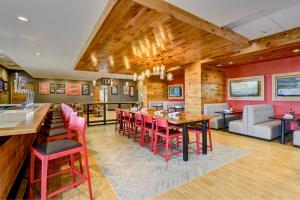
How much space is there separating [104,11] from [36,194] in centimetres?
276

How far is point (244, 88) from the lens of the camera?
6.00m

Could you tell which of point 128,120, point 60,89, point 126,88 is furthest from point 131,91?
point 128,120

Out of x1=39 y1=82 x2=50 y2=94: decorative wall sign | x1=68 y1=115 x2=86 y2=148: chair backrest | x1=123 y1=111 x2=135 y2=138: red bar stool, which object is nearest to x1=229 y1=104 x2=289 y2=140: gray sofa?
x1=123 y1=111 x2=135 y2=138: red bar stool

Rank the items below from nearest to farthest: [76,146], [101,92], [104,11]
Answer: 1. [76,146]
2. [104,11]
3. [101,92]

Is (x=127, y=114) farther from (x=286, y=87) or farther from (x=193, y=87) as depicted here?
(x=286, y=87)

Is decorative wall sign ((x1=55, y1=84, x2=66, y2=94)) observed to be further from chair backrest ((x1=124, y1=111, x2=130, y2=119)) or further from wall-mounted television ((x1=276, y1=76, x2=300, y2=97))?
wall-mounted television ((x1=276, y1=76, x2=300, y2=97))

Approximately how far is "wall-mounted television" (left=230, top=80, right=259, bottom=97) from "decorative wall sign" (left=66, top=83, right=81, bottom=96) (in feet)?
34.5

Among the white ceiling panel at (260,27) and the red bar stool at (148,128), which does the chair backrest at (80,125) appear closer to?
the red bar stool at (148,128)

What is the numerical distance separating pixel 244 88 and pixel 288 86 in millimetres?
1308

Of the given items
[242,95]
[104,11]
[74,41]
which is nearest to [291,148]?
[242,95]

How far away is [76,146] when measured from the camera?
174 cm

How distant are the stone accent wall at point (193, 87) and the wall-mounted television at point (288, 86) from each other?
2452 mm

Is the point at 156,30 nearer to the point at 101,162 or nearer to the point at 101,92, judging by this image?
the point at 101,162

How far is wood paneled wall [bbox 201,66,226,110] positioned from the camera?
5.95 metres
